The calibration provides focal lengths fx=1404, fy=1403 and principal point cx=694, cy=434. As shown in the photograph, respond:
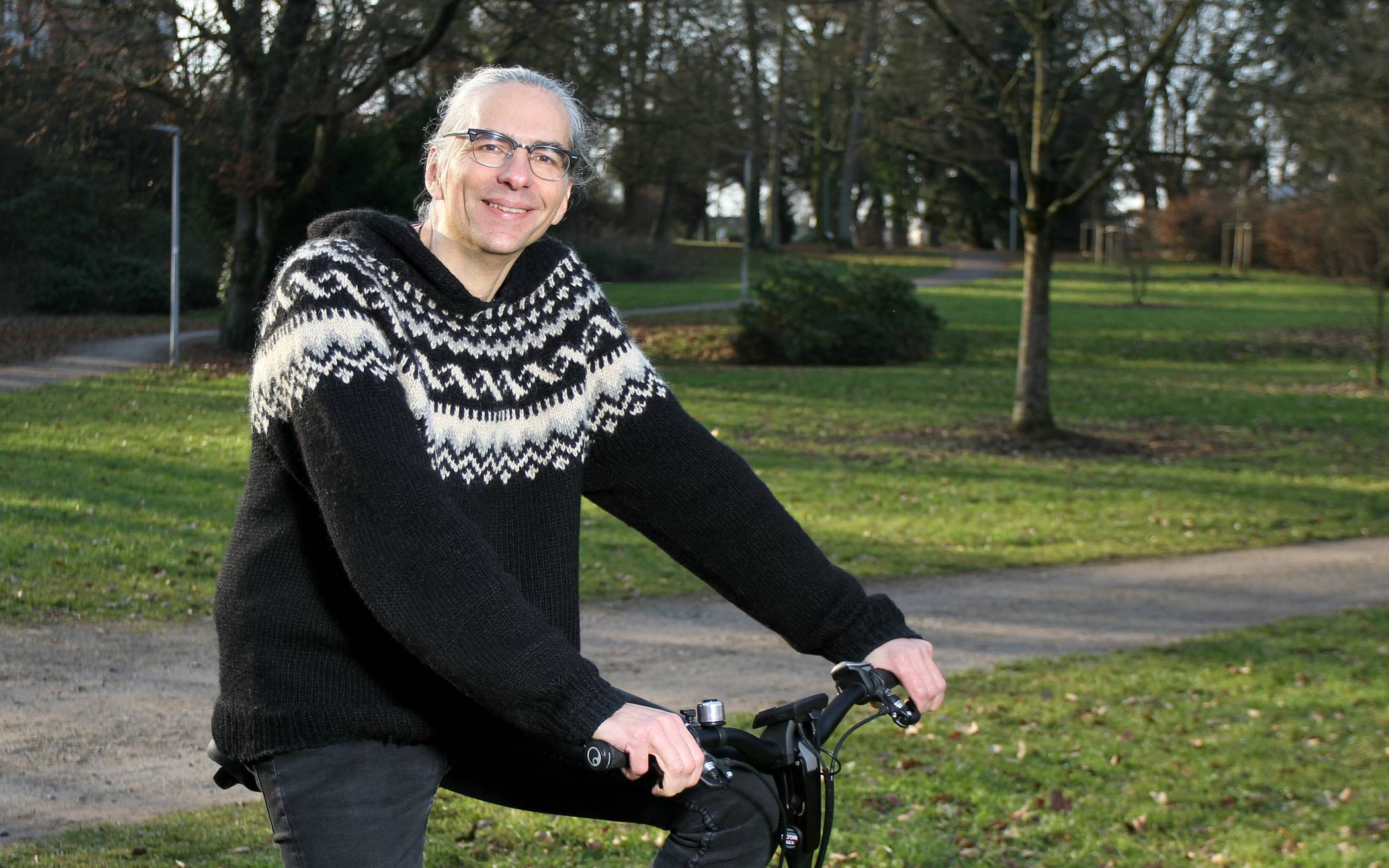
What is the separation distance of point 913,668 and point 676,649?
4.69 meters

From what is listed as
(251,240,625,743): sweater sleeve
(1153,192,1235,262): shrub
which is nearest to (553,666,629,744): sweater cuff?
(251,240,625,743): sweater sleeve

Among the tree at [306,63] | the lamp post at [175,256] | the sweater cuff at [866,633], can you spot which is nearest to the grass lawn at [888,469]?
the lamp post at [175,256]

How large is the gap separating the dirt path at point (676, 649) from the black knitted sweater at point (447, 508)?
268 cm

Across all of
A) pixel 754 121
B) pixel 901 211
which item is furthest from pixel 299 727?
pixel 901 211

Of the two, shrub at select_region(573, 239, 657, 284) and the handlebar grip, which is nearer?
the handlebar grip

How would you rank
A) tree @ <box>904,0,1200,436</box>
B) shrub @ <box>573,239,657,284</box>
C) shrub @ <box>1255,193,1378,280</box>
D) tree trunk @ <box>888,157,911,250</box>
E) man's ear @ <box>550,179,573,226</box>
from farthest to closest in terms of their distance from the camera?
tree trunk @ <box>888,157,911,250</box> → shrub @ <box>573,239,657,284</box> → shrub @ <box>1255,193,1378,280</box> → tree @ <box>904,0,1200,436</box> → man's ear @ <box>550,179,573,226</box>

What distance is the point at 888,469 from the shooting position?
13289 mm

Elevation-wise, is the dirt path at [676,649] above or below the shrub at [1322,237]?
below

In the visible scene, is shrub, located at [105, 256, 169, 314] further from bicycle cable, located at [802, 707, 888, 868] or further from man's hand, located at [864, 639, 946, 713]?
bicycle cable, located at [802, 707, 888, 868]

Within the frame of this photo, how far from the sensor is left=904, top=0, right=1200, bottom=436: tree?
45.1ft

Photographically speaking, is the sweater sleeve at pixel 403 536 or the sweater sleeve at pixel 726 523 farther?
the sweater sleeve at pixel 726 523

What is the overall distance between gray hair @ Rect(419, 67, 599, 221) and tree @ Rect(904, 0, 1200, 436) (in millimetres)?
11811

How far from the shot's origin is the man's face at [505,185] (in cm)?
243

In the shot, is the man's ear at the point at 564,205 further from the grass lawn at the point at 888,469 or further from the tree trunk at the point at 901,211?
the tree trunk at the point at 901,211
